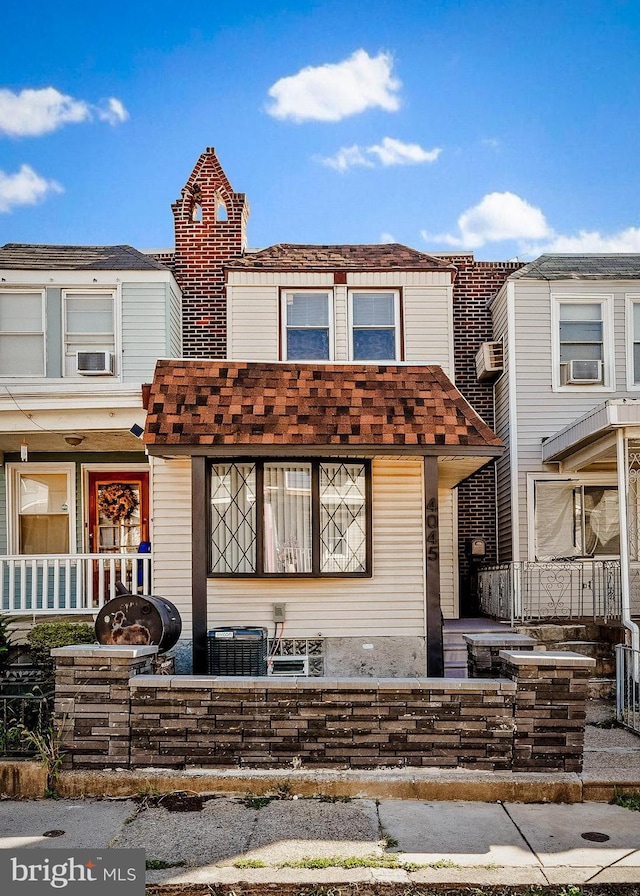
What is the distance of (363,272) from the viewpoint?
14.0 m

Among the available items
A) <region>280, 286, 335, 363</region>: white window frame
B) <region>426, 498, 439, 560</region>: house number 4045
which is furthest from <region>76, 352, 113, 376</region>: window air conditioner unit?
<region>426, 498, 439, 560</region>: house number 4045

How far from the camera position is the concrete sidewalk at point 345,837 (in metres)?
5.15

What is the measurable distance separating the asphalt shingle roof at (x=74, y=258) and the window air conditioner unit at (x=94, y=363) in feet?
4.65

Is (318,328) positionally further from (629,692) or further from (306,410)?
(629,692)

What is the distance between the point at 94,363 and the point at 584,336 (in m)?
8.03

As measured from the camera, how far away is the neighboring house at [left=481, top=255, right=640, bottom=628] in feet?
44.5

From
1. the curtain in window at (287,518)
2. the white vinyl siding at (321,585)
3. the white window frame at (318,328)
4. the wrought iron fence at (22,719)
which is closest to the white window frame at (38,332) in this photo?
the white window frame at (318,328)

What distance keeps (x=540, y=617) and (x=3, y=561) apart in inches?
308

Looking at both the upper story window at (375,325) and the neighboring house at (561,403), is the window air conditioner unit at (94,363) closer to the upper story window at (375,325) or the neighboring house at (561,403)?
the upper story window at (375,325)

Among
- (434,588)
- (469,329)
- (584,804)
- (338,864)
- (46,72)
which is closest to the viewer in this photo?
(338,864)

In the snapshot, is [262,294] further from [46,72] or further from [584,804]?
[584,804]

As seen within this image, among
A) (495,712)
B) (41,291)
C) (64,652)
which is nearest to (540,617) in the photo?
(495,712)

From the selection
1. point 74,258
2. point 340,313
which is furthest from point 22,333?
point 340,313

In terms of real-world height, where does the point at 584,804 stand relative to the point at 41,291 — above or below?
below
